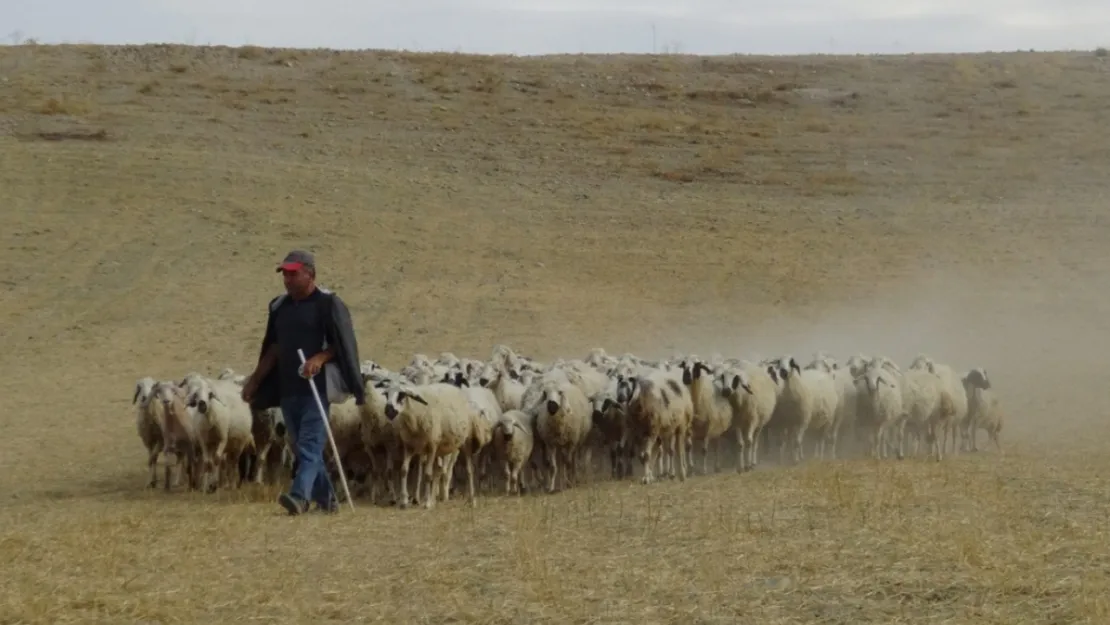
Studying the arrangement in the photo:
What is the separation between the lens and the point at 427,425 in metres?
14.1

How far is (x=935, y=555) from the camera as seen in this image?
963cm

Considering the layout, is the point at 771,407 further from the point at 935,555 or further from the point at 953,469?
the point at 935,555

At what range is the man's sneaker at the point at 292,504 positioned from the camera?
41.0 ft

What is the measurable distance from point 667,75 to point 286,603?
4031 centimetres

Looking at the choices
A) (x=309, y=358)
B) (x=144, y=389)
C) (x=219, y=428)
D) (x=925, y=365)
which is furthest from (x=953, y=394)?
(x=144, y=389)

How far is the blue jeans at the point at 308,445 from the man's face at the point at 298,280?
943 mm

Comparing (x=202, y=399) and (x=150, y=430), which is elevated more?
(x=202, y=399)

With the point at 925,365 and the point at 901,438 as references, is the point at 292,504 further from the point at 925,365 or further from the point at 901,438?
the point at 925,365

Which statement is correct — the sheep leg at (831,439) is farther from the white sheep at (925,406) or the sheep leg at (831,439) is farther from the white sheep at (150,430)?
the white sheep at (150,430)

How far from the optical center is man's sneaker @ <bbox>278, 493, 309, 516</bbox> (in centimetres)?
1250

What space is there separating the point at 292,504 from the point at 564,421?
370 cm

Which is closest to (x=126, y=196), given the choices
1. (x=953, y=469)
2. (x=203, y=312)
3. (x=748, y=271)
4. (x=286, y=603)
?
(x=203, y=312)

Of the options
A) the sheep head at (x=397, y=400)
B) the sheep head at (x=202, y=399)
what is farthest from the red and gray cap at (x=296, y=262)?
the sheep head at (x=202, y=399)

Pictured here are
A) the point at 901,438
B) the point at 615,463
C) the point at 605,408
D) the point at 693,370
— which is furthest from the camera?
the point at 901,438
